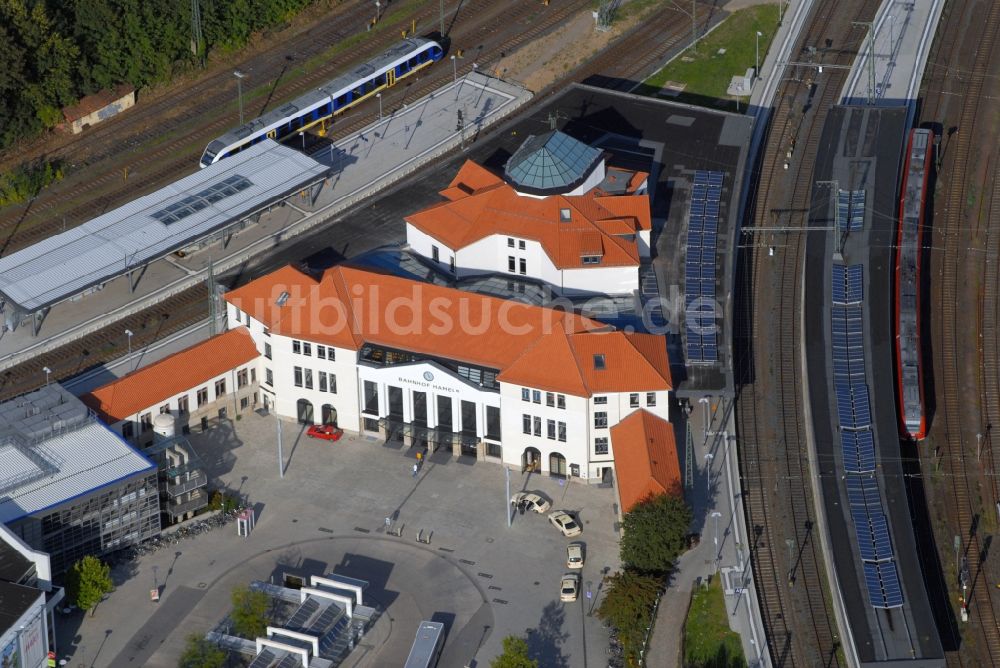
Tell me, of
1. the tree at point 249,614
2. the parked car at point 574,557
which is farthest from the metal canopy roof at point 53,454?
the parked car at point 574,557

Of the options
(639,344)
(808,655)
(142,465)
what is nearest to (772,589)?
(808,655)

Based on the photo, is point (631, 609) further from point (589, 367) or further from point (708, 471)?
point (589, 367)

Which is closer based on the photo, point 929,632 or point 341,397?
point 929,632

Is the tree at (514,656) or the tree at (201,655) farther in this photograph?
the tree at (201,655)

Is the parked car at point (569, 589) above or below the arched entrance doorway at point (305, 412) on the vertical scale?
below

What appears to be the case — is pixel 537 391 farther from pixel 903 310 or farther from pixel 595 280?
pixel 903 310

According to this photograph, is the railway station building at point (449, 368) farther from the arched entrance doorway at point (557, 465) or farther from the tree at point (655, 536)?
the tree at point (655, 536)
